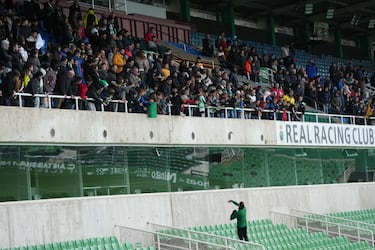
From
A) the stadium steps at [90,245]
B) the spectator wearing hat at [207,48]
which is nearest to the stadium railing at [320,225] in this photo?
the stadium steps at [90,245]

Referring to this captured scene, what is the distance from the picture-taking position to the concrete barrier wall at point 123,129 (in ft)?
50.8

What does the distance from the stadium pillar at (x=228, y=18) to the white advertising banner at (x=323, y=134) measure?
892 cm

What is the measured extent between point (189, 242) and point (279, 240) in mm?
3380

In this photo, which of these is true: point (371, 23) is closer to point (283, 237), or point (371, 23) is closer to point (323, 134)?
point (323, 134)

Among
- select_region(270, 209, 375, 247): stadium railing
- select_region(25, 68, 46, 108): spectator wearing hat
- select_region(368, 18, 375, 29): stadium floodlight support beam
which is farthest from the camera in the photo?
select_region(368, 18, 375, 29): stadium floodlight support beam

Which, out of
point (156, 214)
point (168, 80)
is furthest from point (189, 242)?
point (168, 80)

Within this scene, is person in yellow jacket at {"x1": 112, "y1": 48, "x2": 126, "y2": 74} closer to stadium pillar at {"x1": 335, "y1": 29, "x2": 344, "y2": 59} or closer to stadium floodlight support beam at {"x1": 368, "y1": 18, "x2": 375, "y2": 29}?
stadium floodlight support beam at {"x1": 368, "y1": 18, "x2": 375, "y2": 29}

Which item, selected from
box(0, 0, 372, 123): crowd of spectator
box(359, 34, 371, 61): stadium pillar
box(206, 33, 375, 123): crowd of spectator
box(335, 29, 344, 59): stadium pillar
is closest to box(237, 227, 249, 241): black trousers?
box(0, 0, 372, 123): crowd of spectator

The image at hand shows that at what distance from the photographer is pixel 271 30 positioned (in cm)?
3644

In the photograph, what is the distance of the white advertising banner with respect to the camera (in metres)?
22.8

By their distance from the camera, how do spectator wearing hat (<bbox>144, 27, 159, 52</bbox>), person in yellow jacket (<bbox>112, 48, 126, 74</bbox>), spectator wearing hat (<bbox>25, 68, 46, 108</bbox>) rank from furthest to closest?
spectator wearing hat (<bbox>144, 27, 159, 52</bbox>) < person in yellow jacket (<bbox>112, 48, 126, 74</bbox>) < spectator wearing hat (<bbox>25, 68, 46, 108</bbox>)

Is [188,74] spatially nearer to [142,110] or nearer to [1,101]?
[142,110]

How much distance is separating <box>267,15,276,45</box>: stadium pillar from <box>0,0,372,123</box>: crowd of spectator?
9.78m

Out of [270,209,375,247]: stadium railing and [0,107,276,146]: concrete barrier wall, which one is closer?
[0,107,276,146]: concrete barrier wall
